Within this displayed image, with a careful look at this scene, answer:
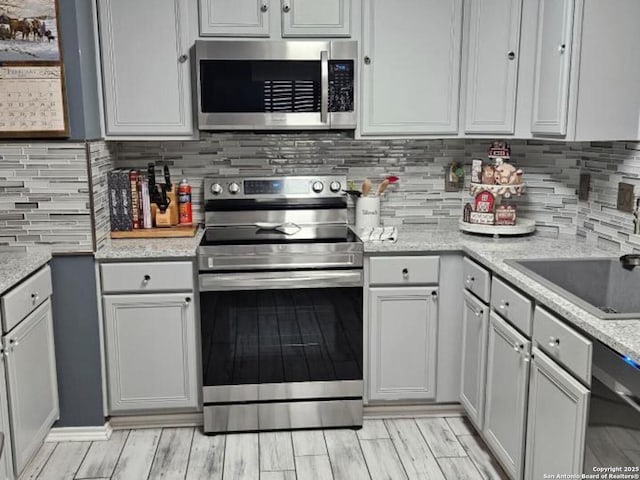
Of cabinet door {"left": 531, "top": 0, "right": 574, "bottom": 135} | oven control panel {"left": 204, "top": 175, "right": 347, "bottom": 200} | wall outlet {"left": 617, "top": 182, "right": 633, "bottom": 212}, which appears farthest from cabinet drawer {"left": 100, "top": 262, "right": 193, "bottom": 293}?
wall outlet {"left": 617, "top": 182, "right": 633, "bottom": 212}

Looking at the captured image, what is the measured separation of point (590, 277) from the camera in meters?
2.49

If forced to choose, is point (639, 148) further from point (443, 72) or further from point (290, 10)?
point (290, 10)

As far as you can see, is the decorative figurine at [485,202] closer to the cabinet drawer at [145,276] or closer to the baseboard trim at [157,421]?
the cabinet drawer at [145,276]

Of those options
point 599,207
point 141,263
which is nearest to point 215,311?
point 141,263

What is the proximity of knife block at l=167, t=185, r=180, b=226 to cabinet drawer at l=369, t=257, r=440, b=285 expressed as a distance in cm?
98

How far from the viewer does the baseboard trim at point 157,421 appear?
2.97 metres

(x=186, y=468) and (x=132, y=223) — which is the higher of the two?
(x=132, y=223)

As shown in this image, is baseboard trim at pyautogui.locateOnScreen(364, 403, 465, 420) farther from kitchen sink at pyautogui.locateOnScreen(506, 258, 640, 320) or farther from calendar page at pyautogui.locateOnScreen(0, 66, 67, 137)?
calendar page at pyautogui.locateOnScreen(0, 66, 67, 137)

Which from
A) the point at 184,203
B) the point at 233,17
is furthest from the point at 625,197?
the point at 184,203

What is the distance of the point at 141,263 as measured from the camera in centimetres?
278

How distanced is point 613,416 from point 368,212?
1.71 metres

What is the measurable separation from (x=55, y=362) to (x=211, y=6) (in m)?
1.70

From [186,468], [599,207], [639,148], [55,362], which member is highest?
[639,148]

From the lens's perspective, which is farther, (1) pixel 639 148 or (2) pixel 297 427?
(2) pixel 297 427
